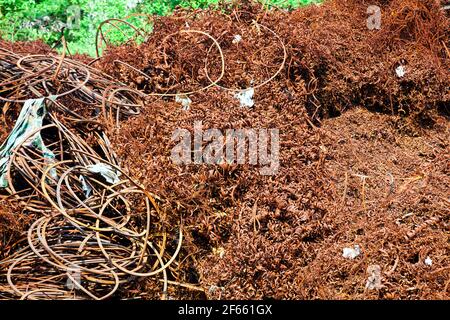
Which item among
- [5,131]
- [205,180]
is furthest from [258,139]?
[5,131]

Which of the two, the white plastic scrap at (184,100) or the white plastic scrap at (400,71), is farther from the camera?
the white plastic scrap at (400,71)

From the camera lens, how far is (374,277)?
3131 millimetres

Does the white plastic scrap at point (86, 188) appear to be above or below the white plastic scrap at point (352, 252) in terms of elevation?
above

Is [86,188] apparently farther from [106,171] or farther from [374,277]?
[374,277]

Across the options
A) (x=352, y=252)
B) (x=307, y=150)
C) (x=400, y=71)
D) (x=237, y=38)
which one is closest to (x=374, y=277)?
(x=352, y=252)

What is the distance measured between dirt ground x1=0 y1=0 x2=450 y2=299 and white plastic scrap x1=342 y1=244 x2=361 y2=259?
25 millimetres

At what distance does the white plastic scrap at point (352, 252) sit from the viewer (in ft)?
10.6

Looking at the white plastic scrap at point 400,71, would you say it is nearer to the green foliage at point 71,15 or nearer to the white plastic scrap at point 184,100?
the white plastic scrap at point 184,100

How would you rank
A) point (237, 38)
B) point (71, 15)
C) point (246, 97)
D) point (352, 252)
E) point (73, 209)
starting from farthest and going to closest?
1. point (71, 15)
2. point (237, 38)
3. point (246, 97)
4. point (73, 209)
5. point (352, 252)

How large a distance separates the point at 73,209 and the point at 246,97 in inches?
49.5

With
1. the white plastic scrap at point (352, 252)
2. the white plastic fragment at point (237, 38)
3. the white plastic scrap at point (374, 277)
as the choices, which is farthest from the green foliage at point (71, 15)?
the white plastic scrap at point (374, 277)

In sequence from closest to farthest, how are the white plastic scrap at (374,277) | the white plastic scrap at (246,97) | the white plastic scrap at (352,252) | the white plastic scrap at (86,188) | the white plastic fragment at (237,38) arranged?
A: 1. the white plastic scrap at (374,277)
2. the white plastic scrap at (352,252)
3. the white plastic scrap at (86,188)
4. the white plastic scrap at (246,97)
5. the white plastic fragment at (237,38)

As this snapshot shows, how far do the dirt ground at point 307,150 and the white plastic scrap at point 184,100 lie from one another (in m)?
0.06

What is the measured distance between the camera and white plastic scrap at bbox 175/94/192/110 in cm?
390
